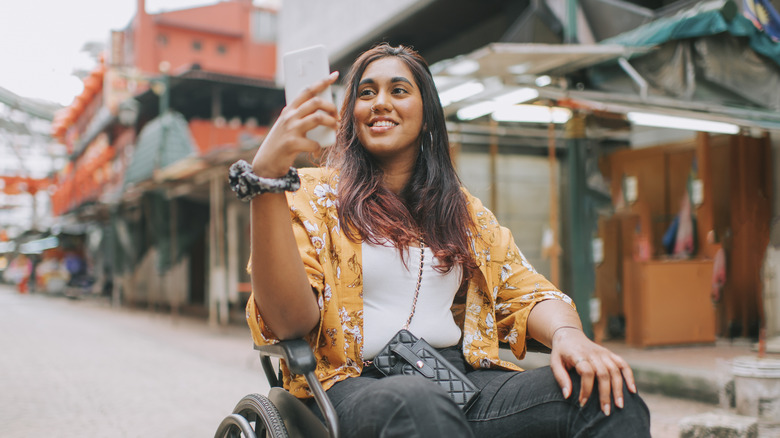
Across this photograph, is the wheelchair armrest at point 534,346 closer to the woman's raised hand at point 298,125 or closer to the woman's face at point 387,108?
the woman's face at point 387,108

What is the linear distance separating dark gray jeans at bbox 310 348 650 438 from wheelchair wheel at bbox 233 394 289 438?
11 cm

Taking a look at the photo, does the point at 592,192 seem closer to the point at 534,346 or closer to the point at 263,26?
the point at 534,346

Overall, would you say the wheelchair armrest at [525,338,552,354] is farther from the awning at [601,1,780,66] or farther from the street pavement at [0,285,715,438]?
the awning at [601,1,780,66]

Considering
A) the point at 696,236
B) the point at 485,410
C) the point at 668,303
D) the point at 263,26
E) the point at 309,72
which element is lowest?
the point at 668,303

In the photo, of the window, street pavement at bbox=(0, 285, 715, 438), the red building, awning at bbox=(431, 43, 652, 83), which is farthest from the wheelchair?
the window

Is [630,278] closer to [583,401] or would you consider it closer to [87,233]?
[583,401]

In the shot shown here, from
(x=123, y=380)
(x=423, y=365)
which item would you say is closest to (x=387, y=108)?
(x=423, y=365)

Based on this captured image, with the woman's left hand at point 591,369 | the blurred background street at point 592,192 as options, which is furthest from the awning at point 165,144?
the woman's left hand at point 591,369

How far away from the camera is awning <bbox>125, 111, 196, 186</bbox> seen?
15.2m

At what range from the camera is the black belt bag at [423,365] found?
1731mm

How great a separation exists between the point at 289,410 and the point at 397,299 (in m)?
0.43

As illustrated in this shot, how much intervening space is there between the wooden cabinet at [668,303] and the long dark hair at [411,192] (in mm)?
5061

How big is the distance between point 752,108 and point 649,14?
56.8 inches

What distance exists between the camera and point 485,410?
1.74 metres
